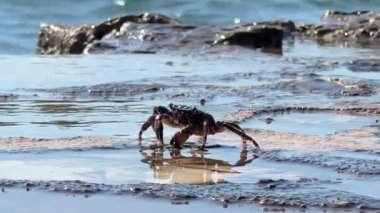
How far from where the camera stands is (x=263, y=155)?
192 inches

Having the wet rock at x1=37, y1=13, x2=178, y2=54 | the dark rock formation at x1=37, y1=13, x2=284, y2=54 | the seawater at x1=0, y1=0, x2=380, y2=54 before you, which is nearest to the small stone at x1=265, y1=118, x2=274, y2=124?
the dark rock formation at x1=37, y1=13, x2=284, y2=54

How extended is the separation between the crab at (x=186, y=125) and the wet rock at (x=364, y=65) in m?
4.10

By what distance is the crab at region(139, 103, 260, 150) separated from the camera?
507cm

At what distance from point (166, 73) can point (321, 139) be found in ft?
12.4

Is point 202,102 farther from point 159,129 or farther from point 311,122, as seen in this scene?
point 159,129

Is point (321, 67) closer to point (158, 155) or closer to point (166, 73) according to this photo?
point (166, 73)

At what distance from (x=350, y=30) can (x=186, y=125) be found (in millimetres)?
8194

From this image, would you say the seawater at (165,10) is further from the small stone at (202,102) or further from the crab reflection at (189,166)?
the crab reflection at (189,166)

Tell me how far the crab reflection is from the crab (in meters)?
0.07

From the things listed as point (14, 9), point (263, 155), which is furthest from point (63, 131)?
point (14, 9)

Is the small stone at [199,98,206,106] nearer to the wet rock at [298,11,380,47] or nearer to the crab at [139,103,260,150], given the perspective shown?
the crab at [139,103,260,150]

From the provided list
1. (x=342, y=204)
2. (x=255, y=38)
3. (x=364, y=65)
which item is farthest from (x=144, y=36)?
(x=342, y=204)

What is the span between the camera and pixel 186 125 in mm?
5285

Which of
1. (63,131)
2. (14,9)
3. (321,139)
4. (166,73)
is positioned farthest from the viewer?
(14,9)
